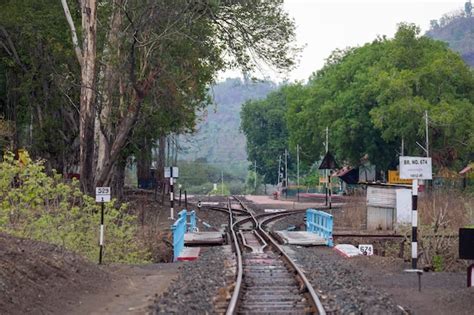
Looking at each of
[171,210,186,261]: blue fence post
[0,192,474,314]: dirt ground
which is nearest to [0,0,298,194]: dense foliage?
[171,210,186,261]: blue fence post

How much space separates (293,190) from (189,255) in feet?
230

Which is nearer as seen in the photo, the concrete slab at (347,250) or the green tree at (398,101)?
the concrete slab at (347,250)

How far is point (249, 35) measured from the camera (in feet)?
98.1

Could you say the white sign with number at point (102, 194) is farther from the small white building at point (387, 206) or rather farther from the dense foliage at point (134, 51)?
the small white building at point (387, 206)

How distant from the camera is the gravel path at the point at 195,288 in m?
11.8

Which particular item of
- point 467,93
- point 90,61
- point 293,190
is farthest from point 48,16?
point 293,190

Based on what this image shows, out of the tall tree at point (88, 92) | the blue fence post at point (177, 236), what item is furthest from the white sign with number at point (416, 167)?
the tall tree at point (88, 92)

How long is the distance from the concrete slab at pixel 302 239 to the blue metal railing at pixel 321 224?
218mm

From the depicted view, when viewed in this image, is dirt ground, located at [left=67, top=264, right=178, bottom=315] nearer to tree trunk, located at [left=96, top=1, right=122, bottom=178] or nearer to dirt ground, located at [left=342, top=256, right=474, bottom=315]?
dirt ground, located at [left=342, top=256, right=474, bottom=315]

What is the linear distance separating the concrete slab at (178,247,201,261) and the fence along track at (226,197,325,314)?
4.68 ft

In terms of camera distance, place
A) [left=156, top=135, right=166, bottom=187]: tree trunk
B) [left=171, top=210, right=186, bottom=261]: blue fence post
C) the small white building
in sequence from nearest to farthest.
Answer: [left=171, top=210, right=186, bottom=261]: blue fence post, the small white building, [left=156, top=135, right=166, bottom=187]: tree trunk

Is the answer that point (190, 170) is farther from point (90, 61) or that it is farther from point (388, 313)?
point (388, 313)

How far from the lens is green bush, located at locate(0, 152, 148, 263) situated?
1962 centimetres

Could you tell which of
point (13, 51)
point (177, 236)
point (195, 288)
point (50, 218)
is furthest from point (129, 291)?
point (13, 51)
